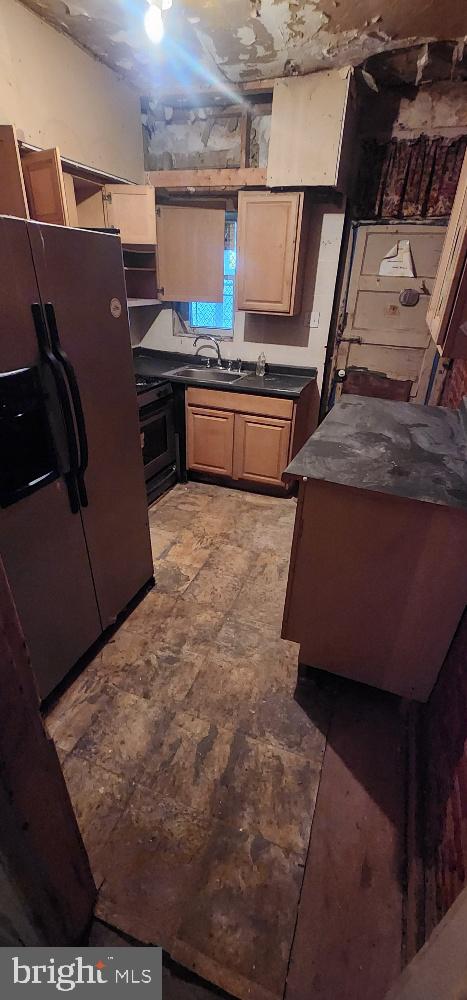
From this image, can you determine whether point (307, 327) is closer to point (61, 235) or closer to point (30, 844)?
point (61, 235)

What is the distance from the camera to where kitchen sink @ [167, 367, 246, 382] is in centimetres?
342

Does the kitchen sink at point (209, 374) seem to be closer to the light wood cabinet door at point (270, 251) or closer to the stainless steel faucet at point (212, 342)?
the stainless steel faucet at point (212, 342)

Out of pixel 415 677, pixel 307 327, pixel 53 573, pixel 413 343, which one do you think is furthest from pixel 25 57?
pixel 415 677

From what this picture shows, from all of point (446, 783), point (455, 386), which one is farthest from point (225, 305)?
point (446, 783)

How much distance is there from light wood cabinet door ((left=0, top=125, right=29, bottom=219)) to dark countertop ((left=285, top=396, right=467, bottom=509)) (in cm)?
173

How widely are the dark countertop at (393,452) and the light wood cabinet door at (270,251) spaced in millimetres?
1405

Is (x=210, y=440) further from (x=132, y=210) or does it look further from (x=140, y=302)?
(x=132, y=210)

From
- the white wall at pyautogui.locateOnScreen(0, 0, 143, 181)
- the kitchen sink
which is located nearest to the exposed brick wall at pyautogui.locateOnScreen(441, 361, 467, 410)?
the kitchen sink

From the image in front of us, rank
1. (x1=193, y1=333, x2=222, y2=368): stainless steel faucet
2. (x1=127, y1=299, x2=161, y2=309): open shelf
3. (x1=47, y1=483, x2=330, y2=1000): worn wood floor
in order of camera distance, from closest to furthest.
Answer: (x1=47, y1=483, x2=330, y2=1000): worn wood floor → (x1=127, y1=299, x2=161, y2=309): open shelf → (x1=193, y1=333, x2=222, y2=368): stainless steel faucet

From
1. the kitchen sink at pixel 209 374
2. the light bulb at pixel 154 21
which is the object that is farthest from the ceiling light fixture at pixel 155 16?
the kitchen sink at pixel 209 374

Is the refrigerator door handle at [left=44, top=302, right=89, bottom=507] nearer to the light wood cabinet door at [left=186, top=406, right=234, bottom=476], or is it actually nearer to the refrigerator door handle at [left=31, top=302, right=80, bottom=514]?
the refrigerator door handle at [left=31, top=302, right=80, bottom=514]

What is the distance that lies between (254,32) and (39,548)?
2.81 m

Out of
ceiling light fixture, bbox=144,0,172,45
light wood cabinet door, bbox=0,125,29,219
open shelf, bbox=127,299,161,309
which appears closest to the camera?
ceiling light fixture, bbox=144,0,172,45

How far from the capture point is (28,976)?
0.97m
